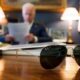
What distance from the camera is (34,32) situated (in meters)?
1.11

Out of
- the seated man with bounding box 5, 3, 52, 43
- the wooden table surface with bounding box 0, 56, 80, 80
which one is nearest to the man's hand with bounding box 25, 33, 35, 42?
the seated man with bounding box 5, 3, 52, 43

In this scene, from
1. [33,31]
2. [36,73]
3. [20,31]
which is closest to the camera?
[36,73]

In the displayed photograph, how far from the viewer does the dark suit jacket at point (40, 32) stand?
1104 millimetres

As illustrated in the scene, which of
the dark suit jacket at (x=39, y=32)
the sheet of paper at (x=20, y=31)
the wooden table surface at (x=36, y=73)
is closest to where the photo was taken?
the wooden table surface at (x=36, y=73)

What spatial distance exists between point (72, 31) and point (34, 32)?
283mm

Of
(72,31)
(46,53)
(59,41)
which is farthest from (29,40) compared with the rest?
(46,53)

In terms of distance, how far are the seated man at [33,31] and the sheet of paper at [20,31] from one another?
21 mm

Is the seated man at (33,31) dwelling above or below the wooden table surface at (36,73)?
above

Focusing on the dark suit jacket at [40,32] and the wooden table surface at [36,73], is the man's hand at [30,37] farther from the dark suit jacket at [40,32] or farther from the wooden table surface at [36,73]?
the wooden table surface at [36,73]

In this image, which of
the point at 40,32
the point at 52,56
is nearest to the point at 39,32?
the point at 40,32

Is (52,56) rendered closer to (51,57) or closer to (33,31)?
(51,57)

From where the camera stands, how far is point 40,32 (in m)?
1.14

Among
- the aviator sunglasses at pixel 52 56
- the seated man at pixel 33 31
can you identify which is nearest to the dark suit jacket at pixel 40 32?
the seated man at pixel 33 31

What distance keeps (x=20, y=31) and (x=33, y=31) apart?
127 millimetres
